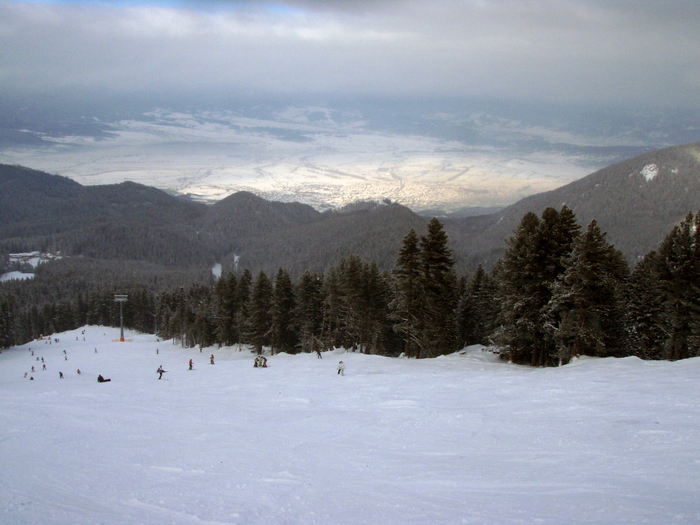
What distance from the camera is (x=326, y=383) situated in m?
26.4

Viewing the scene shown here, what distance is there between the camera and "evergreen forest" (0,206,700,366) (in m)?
28.2

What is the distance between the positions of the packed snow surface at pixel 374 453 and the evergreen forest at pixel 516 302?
625 cm

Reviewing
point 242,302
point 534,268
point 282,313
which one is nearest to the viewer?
point 534,268

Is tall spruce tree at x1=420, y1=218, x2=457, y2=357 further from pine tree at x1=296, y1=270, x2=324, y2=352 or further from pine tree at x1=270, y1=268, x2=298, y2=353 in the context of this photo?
pine tree at x1=270, y1=268, x2=298, y2=353

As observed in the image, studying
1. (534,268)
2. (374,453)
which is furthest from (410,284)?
(374,453)

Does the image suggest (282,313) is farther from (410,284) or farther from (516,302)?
(516,302)

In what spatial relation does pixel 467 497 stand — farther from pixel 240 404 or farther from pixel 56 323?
pixel 56 323

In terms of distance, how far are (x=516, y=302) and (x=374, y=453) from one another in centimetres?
A: 2153

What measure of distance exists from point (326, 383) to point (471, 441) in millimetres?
14021

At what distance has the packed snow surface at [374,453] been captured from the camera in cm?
843

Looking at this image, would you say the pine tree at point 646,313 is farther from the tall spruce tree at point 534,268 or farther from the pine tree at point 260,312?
the pine tree at point 260,312

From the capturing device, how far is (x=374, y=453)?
42.5 feet

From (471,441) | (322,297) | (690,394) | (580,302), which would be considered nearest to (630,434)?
(471,441)

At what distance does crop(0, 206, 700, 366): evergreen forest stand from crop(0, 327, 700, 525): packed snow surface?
6245 mm
